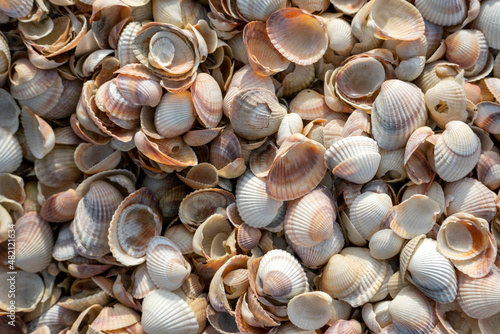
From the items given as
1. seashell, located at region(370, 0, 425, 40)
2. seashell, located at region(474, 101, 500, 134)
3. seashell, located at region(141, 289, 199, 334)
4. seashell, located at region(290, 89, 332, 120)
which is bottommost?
seashell, located at region(141, 289, 199, 334)

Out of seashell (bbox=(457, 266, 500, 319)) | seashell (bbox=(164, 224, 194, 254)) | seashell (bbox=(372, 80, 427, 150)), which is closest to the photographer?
seashell (bbox=(457, 266, 500, 319))

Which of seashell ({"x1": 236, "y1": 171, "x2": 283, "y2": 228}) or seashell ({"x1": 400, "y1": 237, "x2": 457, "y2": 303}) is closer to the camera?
seashell ({"x1": 400, "y1": 237, "x2": 457, "y2": 303})

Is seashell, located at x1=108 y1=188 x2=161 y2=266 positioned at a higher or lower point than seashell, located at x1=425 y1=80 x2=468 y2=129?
lower

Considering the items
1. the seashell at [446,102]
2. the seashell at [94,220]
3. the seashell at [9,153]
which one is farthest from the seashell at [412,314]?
the seashell at [9,153]

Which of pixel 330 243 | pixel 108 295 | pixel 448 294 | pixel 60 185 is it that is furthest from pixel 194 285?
pixel 448 294

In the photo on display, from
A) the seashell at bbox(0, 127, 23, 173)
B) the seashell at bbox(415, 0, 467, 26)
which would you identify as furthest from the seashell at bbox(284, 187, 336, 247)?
the seashell at bbox(0, 127, 23, 173)

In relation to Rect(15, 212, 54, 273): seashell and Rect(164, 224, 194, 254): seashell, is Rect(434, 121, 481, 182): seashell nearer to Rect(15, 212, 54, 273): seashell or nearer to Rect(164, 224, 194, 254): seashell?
Rect(164, 224, 194, 254): seashell

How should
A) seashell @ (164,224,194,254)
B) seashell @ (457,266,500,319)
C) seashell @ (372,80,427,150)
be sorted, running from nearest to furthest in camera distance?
seashell @ (457,266,500,319)
seashell @ (372,80,427,150)
seashell @ (164,224,194,254)

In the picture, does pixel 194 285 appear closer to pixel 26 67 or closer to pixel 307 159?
pixel 307 159

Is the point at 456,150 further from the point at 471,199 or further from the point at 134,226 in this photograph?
the point at 134,226
